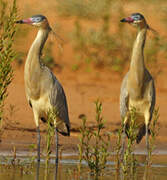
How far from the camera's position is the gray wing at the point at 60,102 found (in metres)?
8.55

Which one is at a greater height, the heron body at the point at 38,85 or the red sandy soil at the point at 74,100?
the heron body at the point at 38,85

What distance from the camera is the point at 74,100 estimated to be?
12.1 metres

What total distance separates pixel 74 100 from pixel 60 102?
335 cm

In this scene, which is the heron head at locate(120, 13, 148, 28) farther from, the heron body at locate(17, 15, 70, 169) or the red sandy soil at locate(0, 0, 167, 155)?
the red sandy soil at locate(0, 0, 167, 155)

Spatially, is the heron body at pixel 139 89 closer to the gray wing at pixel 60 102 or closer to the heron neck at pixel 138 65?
the heron neck at pixel 138 65

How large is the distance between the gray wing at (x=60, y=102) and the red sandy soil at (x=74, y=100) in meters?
0.28

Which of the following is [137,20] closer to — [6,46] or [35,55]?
[35,55]

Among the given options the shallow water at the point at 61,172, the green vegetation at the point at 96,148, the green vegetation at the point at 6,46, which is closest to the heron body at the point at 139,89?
the shallow water at the point at 61,172

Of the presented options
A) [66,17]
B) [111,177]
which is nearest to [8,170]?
[111,177]

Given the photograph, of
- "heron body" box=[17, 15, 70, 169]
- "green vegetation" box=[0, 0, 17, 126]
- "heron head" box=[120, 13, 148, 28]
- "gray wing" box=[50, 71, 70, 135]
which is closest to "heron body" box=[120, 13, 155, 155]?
"heron head" box=[120, 13, 148, 28]

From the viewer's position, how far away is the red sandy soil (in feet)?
30.5

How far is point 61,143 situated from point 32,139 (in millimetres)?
471

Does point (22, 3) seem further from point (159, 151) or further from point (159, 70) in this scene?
point (159, 151)

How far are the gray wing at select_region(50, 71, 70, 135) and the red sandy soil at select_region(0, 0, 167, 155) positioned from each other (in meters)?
0.28
